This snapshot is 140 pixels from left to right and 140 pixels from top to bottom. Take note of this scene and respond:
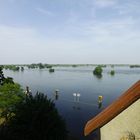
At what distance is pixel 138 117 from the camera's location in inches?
350

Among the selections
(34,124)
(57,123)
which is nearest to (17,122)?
(34,124)

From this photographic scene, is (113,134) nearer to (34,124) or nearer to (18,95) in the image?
(34,124)

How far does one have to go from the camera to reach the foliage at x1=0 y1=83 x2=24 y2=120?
40.0 metres

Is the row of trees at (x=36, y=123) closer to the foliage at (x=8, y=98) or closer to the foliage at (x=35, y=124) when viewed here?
the foliage at (x=35, y=124)

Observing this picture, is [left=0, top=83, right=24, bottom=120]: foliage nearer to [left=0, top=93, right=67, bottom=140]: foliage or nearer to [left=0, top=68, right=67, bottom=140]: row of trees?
[left=0, top=68, right=67, bottom=140]: row of trees

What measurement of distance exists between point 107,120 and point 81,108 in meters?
50.3

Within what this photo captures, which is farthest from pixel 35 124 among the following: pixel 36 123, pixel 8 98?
pixel 8 98

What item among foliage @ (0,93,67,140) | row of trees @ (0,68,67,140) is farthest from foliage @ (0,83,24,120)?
foliage @ (0,93,67,140)

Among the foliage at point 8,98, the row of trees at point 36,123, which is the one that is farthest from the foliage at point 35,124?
the foliage at point 8,98

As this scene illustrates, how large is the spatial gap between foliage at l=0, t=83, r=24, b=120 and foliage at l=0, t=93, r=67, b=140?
1464 cm

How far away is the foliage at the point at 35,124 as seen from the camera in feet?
78.8

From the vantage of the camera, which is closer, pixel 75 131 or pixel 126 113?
pixel 126 113

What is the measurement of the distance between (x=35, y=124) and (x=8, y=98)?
57.1ft

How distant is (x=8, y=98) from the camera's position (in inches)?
1591
